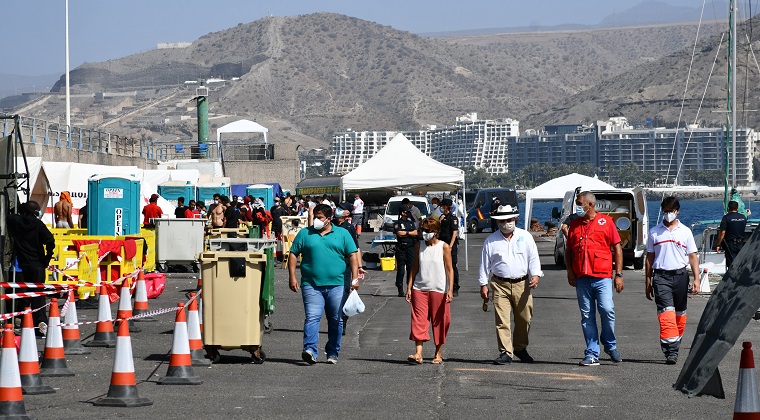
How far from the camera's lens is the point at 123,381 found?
1038cm

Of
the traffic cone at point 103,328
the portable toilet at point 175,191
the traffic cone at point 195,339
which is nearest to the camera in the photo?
the traffic cone at point 195,339

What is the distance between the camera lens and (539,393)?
36.5ft

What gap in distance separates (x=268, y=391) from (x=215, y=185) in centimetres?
3685

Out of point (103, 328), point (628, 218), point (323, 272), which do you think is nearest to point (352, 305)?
point (323, 272)

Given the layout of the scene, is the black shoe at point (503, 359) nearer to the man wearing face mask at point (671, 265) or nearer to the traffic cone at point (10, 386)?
the man wearing face mask at point (671, 265)

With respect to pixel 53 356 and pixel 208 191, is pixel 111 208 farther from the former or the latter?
pixel 208 191

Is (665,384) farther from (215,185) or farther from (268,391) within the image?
(215,185)

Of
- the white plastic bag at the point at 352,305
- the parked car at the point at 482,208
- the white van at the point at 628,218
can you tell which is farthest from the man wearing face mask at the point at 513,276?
the parked car at the point at 482,208

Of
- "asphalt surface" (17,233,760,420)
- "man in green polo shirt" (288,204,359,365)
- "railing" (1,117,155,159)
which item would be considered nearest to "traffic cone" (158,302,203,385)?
"asphalt surface" (17,233,760,420)

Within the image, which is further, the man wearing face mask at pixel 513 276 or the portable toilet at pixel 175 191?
the portable toilet at pixel 175 191

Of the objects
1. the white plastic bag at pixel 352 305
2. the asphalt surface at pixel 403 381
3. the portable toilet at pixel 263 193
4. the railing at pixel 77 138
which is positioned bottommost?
the asphalt surface at pixel 403 381

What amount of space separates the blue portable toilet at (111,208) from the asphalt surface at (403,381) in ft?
30.4

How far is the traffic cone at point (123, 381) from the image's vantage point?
10.3 meters

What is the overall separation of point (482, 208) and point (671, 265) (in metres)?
43.0
